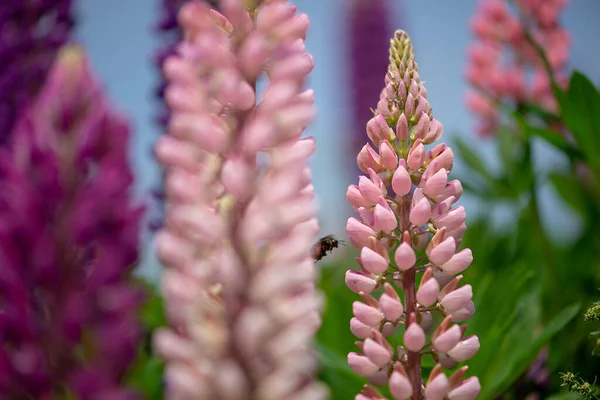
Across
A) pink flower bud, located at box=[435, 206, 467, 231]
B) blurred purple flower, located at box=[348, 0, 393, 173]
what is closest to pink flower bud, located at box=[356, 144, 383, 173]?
pink flower bud, located at box=[435, 206, 467, 231]

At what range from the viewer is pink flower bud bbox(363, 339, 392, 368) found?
2.08 ft

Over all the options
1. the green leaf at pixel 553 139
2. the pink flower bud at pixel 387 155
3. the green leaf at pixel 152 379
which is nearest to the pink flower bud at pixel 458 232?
the pink flower bud at pixel 387 155

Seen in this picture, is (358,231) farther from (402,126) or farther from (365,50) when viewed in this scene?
(365,50)

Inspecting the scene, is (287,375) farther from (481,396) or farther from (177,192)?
(481,396)

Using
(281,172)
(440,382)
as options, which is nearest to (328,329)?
(440,382)

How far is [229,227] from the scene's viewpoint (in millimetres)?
516

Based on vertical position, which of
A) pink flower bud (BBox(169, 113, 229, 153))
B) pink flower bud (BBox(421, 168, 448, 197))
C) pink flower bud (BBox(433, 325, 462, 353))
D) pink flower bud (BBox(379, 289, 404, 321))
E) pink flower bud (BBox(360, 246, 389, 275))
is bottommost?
pink flower bud (BBox(433, 325, 462, 353))

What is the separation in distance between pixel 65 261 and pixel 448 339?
0.41 m

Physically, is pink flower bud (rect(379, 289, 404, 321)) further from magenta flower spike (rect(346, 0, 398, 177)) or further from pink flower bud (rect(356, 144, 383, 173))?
magenta flower spike (rect(346, 0, 398, 177))

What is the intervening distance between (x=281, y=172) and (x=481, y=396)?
516mm

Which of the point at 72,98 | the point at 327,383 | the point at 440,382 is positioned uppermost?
the point at 72,98

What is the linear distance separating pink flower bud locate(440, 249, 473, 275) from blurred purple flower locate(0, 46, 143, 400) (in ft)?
1.15

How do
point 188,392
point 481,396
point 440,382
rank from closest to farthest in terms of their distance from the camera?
point 188,392 < point 440,382 < point 481,396

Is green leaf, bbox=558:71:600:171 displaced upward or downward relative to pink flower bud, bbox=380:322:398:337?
upward
